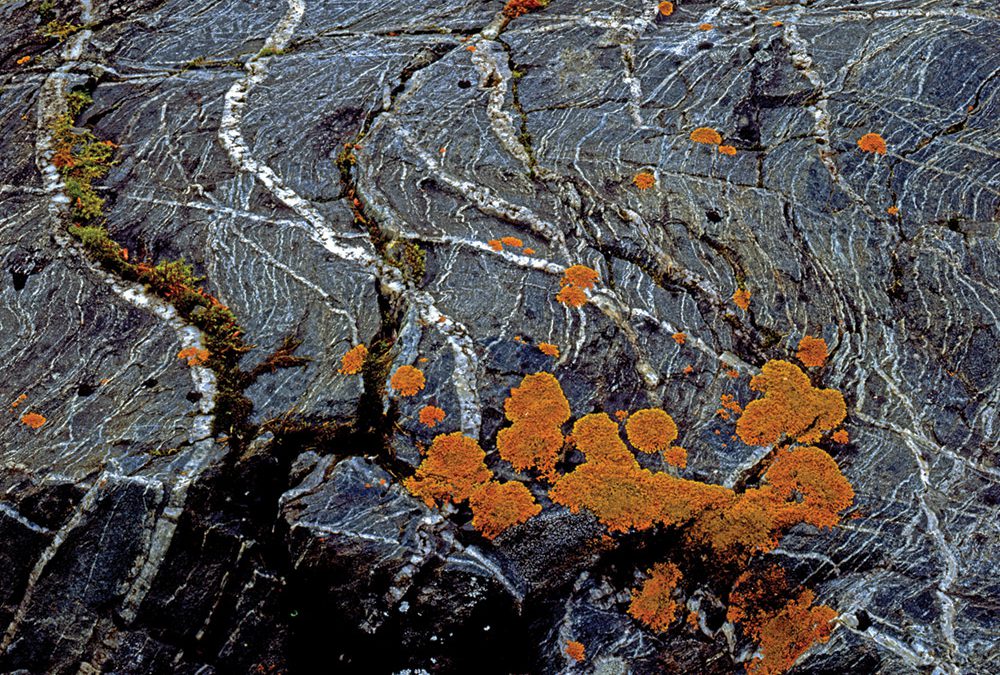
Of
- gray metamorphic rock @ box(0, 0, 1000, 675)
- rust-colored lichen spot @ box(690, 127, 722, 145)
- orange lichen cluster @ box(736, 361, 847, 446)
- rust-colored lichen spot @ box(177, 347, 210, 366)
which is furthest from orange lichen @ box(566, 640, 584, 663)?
rust-colored lichen spot @ box(690, 127, 722, 145)

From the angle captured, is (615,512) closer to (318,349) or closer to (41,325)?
(318,349)

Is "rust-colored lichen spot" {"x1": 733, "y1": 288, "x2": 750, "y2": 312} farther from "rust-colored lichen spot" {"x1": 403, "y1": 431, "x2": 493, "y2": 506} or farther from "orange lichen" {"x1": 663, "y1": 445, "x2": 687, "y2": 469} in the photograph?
"rust-colored lichen spot" {"x1": 403, "y1": 431, "x2": 493, "y2": 506}

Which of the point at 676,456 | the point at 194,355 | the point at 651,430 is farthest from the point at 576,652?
the point at 194,355

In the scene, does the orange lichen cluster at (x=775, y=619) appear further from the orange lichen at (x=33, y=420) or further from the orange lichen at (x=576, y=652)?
the orange lichen at (x=33, y=420)

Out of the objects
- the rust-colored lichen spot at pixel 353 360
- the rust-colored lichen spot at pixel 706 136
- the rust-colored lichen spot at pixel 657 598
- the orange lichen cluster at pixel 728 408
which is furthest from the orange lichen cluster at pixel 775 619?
the rust-colored lichen spot at pixel 706 136

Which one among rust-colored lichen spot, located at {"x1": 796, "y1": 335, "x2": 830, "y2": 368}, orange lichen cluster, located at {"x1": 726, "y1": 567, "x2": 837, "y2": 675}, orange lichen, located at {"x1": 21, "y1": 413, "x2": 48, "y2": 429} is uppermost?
orange lichen, located at {"x1": 21, "y1": 413, "x2": 48, "y2": 429}

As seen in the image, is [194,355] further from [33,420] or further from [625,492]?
[625,492]
